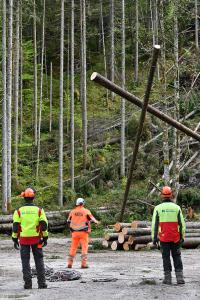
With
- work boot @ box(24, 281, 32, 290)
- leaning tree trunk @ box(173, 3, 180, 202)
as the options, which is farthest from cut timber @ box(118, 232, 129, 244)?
work boot @ box(24, 281, 32, 290)

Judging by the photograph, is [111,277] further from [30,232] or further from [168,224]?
[30,232]

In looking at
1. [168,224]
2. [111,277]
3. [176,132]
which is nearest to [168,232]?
[168,224]

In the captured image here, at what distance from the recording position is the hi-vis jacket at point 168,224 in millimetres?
10555

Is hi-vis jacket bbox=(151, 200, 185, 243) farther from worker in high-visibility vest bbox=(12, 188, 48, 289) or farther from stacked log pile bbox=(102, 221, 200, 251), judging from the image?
stacked log pile bbox=(102, 221, 200, 251)

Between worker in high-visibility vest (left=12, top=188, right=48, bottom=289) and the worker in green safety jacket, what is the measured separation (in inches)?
86.0

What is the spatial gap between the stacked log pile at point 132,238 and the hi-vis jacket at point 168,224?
7706mm

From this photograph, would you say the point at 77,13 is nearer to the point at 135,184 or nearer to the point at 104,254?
the point at 135,184

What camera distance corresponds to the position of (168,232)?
416 inches

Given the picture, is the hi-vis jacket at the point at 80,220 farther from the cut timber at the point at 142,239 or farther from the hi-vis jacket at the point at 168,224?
the cut timber at the point at 142,239

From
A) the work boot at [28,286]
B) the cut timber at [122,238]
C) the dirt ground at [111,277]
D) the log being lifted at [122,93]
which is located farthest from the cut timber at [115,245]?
the work boot at [28,286]

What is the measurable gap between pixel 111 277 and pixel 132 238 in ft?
22.4

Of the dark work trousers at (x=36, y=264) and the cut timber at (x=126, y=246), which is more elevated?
the dark work trousers at (x=36, y=264)

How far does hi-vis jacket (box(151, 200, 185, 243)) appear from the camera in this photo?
34.6 ft

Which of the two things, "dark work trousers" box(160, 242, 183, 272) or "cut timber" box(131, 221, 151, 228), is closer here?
"dark work trousers" box(160, 242, 183, 272)
